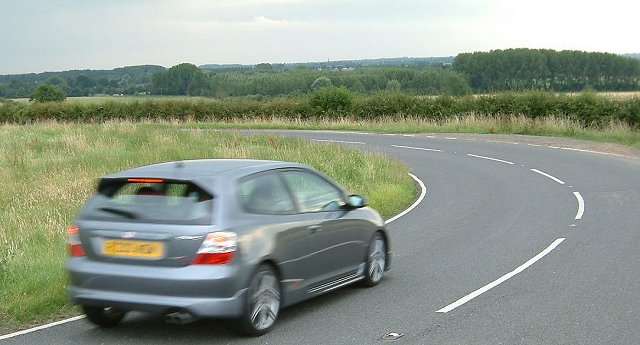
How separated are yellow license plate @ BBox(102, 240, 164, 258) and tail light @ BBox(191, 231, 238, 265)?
333mm

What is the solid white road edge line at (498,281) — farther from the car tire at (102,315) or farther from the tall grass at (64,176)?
the tall grass at (64,176)

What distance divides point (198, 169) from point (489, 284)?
12.7ft

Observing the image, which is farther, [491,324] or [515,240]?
[515,240]

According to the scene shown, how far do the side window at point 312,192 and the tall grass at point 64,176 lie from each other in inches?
103

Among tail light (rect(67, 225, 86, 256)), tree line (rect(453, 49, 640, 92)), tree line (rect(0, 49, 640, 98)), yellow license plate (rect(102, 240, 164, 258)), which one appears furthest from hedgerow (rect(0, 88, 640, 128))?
yellow license plate (rect(102, 240, 164, 258))

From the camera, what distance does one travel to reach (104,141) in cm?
2972

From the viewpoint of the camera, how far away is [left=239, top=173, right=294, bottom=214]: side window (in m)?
8.37

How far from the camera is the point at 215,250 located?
773cm

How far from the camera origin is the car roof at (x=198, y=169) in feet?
27.2

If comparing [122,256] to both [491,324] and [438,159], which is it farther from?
[438,159]

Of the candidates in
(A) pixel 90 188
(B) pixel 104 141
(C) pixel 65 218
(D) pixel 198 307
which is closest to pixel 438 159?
(B) pixel 104 141

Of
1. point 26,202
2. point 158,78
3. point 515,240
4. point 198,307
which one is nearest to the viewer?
point 198,307

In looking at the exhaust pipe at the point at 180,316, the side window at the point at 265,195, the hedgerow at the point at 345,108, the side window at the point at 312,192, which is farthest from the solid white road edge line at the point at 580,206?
the hedgerow at the point at 345,108

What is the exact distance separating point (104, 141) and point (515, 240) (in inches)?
737
